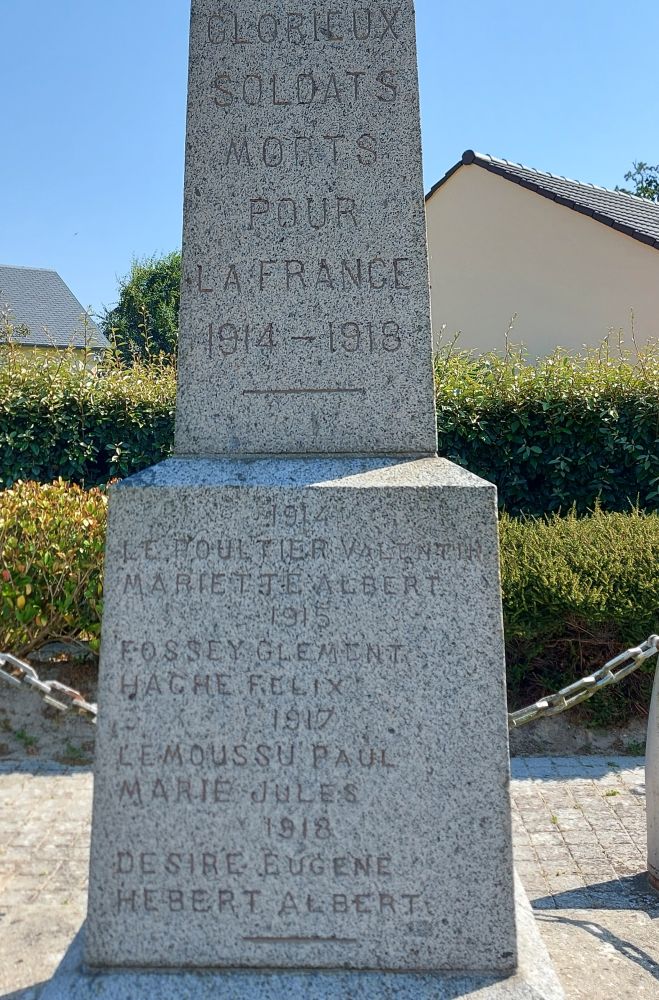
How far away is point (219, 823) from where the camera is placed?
2.05 meters

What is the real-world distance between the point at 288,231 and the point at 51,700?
1591mm

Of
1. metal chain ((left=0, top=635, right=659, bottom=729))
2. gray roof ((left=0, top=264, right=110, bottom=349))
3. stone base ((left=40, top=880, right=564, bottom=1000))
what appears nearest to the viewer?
stone base ((left=40, top=880, right=564, bottom=1000))

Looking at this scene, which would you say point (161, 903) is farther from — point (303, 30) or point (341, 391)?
point (303, 30)

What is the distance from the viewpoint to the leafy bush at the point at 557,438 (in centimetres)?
663

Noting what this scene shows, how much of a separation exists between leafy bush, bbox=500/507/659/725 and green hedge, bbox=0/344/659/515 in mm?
1672

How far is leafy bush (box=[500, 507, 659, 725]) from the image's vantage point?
470cm

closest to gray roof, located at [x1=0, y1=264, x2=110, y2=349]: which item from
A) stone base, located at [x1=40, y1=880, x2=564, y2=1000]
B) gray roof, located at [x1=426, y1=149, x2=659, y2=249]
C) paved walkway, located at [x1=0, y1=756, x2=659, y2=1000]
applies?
gray roof, located at [x1=426, y1=149, x2=659, y2=249]

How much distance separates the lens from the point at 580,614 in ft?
15.5

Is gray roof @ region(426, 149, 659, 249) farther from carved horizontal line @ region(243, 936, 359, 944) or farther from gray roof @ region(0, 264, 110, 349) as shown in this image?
gray roof @ region(0, 264, 110, 349)

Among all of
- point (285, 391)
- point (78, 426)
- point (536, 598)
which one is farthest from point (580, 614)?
point (78, 426)

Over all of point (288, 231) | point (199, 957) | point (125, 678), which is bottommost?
point (199, 957)

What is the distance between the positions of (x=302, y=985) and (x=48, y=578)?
341 centimetres

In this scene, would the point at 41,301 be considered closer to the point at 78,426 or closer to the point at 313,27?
the point at 78,426

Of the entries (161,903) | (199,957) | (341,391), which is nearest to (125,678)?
(161,903)
